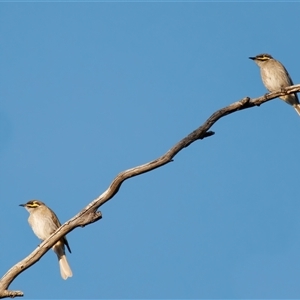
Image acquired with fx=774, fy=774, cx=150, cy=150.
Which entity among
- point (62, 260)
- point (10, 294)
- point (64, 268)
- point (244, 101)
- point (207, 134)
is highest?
point (244, 101)

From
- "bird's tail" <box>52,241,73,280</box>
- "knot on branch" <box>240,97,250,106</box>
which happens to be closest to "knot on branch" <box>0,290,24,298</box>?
"bird's tail" <box>52,241,73,280</box>

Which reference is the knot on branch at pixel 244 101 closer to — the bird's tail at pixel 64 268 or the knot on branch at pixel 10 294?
the knot on branch at pixel 10 294

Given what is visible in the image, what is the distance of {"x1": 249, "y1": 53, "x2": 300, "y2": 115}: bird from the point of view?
557 inches

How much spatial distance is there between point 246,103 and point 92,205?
2.55m

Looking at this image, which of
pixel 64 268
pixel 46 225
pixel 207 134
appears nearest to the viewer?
pixel 207 134

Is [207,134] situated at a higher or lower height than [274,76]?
lower

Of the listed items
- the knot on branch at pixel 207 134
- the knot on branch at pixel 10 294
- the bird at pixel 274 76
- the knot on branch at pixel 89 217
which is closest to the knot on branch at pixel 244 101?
the knot on branch at pixel 207 134

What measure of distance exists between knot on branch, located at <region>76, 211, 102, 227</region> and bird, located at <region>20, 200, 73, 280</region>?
3.51 m

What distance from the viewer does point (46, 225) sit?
14.1 meters

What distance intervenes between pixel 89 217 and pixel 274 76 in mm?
5886

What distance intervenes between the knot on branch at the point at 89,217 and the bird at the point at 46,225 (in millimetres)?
3514

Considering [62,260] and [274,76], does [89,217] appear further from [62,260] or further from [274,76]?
[274,76]

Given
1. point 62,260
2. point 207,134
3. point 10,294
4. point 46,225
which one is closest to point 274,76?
point 207,134

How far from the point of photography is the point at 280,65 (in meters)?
14.9
